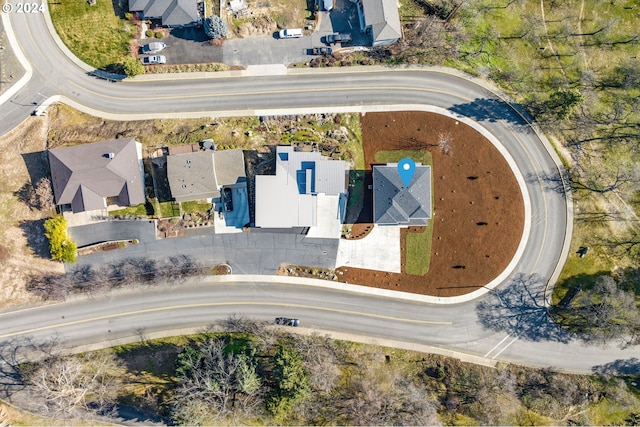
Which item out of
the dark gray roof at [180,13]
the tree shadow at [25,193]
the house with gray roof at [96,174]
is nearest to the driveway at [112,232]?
the house with gray roof at [96,174]

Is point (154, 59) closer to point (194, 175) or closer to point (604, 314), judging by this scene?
point (194, 175)

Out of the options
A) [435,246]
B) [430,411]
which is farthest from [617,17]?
[430,411]

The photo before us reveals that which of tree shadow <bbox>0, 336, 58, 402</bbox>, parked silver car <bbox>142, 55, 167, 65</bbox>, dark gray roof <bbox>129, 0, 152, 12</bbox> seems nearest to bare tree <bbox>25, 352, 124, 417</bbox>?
tree shadow <bbox>0, 336, 58, 402</bbox>

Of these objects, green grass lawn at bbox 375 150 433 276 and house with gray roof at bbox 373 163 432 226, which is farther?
green grass lawn at bbox 375 150 433 276

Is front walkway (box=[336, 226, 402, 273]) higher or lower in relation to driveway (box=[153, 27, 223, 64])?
lower

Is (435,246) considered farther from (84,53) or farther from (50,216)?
(84,53)

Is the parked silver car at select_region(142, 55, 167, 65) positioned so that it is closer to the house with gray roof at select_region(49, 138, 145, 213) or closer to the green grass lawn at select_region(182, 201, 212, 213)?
the house with gray roof at select_region(49, 138, 145, 213)

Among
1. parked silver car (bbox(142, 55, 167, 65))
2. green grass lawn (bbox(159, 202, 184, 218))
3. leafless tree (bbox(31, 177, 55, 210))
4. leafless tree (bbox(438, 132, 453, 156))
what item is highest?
parked silver car (bbox(142, 55, 167, 65))
